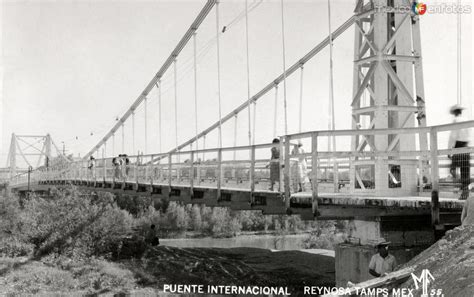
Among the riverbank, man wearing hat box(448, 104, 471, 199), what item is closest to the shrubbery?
the riverbank

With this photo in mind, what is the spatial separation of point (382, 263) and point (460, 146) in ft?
8.50

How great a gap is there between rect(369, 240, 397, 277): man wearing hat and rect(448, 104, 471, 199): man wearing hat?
4.80ft

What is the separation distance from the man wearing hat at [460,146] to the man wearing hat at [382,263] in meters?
1.46

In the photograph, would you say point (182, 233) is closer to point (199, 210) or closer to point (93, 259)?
point (199, 210)

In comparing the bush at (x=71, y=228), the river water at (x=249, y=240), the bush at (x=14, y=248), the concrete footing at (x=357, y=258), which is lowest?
the river water at (x=249, y=240)

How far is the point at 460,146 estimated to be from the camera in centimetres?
754

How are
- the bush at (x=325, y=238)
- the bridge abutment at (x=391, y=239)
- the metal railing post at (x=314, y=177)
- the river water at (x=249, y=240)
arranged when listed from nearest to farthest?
the bridge abutment at (x=391, y=239) < the metal railing post at (x=314, y=177) < the bush at (x=325, y=238) < the river water at (x=249, y=240)

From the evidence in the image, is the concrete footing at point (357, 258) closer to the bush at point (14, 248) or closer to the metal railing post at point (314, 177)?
the metal railing post at point (314, 177)

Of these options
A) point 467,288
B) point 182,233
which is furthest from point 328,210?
point 182,233

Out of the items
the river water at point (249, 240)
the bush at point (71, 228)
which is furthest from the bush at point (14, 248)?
the river water at point (249, 240)

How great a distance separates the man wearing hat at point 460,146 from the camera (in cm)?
698

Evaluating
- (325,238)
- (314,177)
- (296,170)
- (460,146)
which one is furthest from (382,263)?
(325,238)

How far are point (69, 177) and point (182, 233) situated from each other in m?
27.6

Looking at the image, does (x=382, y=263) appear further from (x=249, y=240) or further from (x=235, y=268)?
(x=249, y=240)
